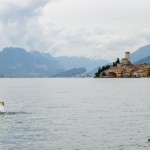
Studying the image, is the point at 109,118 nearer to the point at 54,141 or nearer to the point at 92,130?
the point at 92,130

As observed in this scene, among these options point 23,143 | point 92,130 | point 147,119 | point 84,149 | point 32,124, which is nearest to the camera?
point 84,149

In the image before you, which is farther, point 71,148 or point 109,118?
point 109,118

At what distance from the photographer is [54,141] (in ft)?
171

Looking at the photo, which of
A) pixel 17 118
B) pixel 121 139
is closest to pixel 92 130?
pixel 121 139

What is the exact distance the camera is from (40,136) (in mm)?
55656

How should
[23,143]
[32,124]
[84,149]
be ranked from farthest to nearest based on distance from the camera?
[32,124] → [23,143] → [84,149]

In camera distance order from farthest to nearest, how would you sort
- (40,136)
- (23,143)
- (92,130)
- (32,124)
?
(32,124), (92,130), (40,136), (23,143)

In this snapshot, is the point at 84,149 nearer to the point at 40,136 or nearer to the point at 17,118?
the point at 40,136

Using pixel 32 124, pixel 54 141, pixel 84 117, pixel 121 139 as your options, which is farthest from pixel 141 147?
pixel 84 117

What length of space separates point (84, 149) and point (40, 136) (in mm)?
9908

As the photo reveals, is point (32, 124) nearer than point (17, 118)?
Yes

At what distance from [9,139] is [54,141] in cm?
560

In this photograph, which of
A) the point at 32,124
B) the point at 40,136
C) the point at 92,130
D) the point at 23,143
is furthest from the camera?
the point at 32,124

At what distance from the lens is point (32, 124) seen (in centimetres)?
6681
